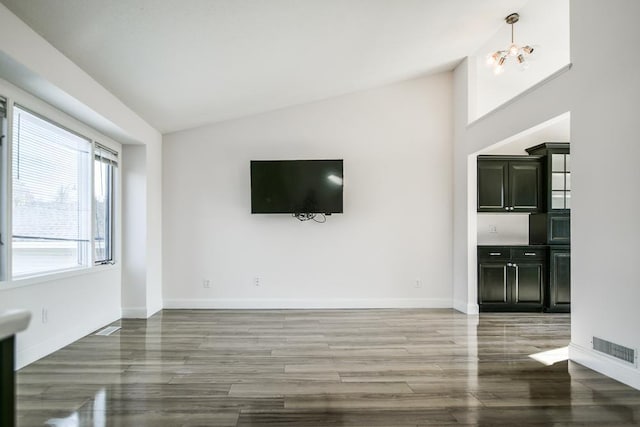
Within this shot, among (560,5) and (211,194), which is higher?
(560,5)

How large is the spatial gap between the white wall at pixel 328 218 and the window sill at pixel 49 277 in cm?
123

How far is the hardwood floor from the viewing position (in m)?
2.31

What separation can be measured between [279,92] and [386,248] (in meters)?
2.57

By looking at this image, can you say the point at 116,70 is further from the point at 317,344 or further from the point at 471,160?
the point at 471,160

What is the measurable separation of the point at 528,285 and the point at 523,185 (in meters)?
1.35

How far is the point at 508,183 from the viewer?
5402mm

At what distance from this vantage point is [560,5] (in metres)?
4.02

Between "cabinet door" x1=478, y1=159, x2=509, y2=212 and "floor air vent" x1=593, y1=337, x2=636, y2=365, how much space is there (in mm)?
2601

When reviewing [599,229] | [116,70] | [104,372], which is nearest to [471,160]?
[599,229]

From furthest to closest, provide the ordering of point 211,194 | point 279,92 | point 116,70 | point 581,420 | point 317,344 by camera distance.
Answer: point 211,194 → point 279,92 → point 317,344 → point 116,70 → point 581,420

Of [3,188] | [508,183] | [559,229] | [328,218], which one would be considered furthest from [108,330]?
[559,229]

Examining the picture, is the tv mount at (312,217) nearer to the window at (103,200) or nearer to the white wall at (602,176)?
the window at (103,200)

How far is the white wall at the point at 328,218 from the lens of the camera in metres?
5.56

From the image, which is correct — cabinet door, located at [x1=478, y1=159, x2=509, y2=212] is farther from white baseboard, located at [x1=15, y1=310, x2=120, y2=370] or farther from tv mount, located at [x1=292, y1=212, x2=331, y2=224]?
white baseboard, located at [x1=15, y1=310, x2=120, y2=370]
